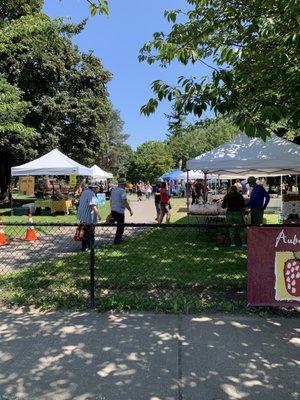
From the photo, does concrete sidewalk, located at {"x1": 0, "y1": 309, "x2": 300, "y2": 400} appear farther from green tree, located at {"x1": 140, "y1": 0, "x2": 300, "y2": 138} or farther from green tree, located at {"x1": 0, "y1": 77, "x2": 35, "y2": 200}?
green tree, located at {"x1": 0, "y1": 77, "x2": 35, "y2": 200}

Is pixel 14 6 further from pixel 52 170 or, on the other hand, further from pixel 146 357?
pixel 146 357

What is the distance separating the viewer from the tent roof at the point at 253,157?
11148 mm

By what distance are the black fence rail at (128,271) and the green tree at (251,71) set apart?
5.01 ft

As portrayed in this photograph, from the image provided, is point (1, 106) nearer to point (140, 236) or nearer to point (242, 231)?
point (140, 236)

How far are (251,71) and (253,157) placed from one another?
5.33 m

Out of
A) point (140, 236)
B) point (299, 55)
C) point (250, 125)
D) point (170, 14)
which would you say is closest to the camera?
point (250, 125)

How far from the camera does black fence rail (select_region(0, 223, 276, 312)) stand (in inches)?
243

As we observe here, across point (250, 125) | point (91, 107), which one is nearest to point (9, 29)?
point (250, 125)

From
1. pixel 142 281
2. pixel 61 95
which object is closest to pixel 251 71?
pixel 142 281

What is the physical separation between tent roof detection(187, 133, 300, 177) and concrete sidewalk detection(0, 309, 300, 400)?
6.37 meters

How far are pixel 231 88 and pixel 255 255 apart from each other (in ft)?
6.83

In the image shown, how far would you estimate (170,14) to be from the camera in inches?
332

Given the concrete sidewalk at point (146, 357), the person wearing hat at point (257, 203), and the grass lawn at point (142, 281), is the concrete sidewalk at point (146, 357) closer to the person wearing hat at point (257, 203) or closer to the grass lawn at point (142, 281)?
the grass lawn at point (142, 281)

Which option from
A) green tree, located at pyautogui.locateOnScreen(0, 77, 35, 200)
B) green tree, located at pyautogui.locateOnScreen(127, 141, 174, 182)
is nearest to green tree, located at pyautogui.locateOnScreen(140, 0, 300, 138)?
green tree, located at pyautogui.locateOnScreen(0, 77, 35, 200)
